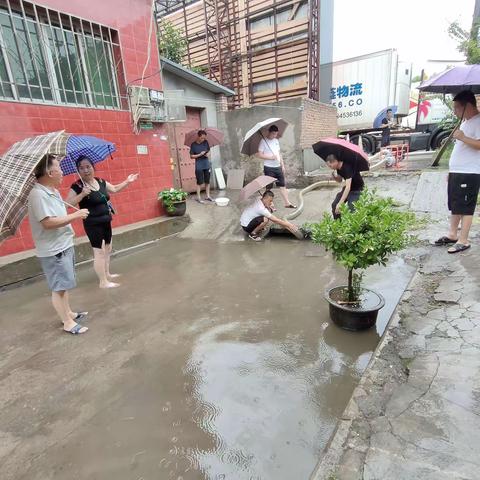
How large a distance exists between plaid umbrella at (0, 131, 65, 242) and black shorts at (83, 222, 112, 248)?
1.15 m

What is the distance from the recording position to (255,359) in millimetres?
2602

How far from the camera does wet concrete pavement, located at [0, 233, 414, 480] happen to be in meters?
1.81

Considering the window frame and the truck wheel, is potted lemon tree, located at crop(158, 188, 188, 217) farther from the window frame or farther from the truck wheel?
the truck wheel

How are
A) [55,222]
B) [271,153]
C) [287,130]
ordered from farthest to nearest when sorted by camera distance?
[287,130]
[271,153]
[55,222]

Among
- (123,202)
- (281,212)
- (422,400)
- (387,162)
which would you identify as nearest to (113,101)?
(123,202)

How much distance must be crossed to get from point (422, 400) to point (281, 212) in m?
4.98

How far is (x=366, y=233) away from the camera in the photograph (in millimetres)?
2568

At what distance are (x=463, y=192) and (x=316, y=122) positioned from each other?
272 inches

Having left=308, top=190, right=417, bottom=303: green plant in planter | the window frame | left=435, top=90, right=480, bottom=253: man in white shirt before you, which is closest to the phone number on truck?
the window frame

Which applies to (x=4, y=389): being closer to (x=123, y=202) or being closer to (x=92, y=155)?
(x=92, y=155)

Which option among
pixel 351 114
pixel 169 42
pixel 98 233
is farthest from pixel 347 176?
pixel 169 42

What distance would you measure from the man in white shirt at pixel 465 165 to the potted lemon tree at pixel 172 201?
4727 mm

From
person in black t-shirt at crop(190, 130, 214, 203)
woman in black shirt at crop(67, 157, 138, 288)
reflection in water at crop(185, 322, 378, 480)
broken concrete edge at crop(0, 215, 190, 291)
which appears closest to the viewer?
reflection in water at crop(185, 322, 378, 480)

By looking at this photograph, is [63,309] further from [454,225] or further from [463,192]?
[454,225]
